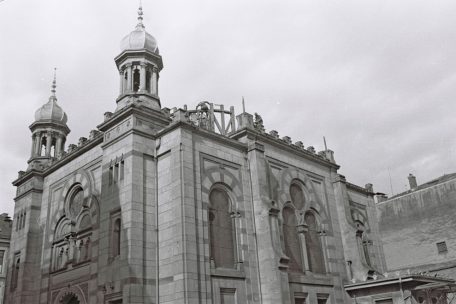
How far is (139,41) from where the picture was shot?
29.4m

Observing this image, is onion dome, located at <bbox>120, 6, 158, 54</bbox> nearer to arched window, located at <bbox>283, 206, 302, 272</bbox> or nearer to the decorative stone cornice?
the decorative stone cornice

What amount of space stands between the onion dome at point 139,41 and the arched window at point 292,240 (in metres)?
13.6

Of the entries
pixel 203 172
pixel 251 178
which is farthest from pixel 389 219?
pixel 203 172

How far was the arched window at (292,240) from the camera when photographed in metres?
28.6

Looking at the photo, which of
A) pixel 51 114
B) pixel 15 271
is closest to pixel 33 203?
pixel 15 271

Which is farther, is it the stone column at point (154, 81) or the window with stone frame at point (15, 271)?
the window with stone frame at point (15, 271)

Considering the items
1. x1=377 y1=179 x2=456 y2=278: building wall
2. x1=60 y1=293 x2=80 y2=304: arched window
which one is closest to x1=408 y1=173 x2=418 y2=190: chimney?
x1=377 y1=179 x2=456 y2=278: building wall

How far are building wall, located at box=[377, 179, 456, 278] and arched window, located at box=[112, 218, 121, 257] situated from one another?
30765 millimetres

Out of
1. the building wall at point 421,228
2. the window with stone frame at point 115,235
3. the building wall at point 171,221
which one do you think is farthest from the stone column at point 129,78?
the building wall at point 421,228

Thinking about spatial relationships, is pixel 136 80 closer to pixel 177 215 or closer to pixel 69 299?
pixel 177 215

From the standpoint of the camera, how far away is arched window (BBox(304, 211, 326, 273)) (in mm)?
30031

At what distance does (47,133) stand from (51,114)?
4.94 feet

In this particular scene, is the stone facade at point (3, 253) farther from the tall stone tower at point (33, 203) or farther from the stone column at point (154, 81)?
the stone column at point (154, 81)

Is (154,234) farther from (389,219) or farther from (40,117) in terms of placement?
(389,219)
